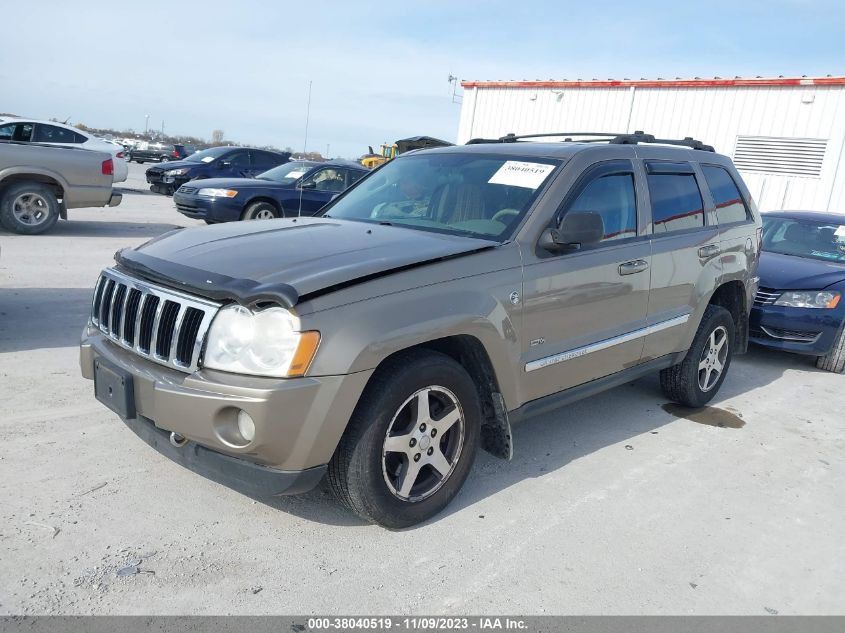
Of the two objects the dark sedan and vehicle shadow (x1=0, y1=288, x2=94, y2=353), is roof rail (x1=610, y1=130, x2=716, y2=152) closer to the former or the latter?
the dark sedan

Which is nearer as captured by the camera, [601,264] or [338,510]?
[338,510]

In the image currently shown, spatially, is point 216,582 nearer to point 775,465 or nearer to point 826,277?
point 775,465

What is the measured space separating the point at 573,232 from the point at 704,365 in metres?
2.29

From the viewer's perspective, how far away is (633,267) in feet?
14.3

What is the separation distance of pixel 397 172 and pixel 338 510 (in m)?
2.29

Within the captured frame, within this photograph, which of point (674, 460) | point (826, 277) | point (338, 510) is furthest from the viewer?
point (826, 277)

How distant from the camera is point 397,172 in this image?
4789mm

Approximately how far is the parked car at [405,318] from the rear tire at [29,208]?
25.2ft

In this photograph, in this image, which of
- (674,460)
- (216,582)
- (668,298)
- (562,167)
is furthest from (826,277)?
(216,582)

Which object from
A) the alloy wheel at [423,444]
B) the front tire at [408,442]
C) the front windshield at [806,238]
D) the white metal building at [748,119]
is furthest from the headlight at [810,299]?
the white metal building at [748,119]

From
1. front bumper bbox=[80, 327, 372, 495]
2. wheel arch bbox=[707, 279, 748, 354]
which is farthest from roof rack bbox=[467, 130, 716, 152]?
front bumper bbox=[80, 327, 372, 495]

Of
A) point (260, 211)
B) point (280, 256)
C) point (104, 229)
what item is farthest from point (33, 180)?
point (280, 256)

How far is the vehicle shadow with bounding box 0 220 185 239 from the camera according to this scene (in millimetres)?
11344

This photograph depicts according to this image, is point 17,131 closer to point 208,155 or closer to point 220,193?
point 220,193
